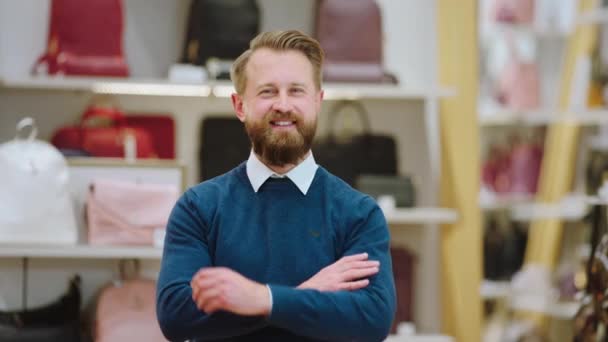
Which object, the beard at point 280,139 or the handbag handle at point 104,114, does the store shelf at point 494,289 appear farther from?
the beard at point 280,139

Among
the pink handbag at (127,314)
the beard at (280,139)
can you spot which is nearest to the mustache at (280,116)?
the beard at (280,139)

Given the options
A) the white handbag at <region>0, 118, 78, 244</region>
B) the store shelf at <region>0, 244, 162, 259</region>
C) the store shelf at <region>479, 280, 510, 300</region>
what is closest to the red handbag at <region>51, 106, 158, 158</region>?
the white handbag at <region>0, 118, 78, 244</region>

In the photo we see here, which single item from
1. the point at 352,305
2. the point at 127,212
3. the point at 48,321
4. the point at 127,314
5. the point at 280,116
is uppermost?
the point at 280,116

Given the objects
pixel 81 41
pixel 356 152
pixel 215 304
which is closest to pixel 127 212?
pixel 81 41

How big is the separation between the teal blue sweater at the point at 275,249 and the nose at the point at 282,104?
15 cm

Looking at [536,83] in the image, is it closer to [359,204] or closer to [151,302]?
[151,302]

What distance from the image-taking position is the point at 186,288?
1.69 metres

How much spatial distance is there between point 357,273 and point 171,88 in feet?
7.74

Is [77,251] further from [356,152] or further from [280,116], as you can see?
[280,116]

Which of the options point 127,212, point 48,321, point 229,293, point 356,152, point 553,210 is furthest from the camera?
point 553,210

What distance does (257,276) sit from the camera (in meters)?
1.71

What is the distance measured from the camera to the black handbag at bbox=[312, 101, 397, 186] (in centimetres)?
406

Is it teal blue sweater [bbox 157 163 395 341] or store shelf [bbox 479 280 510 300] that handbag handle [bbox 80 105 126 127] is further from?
teal blue sweater [bbox 157 163 395 341]

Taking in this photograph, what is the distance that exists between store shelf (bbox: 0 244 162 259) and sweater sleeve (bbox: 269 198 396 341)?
1807 mm
